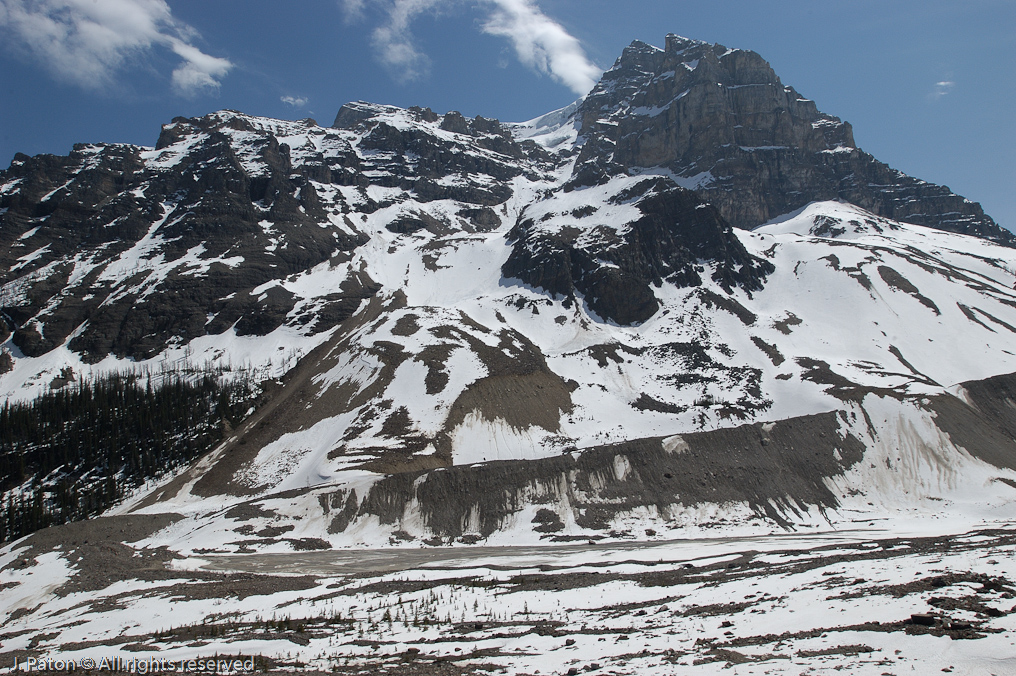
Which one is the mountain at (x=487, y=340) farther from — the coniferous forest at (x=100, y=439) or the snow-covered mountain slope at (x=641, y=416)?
the coniferous forest at (x=100, y=439)

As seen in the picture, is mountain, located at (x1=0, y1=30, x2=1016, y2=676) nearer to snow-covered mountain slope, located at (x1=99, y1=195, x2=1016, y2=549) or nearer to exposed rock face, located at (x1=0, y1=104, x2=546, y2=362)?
snow-covered mountain slope, located at (x1=99, y1=195, x2=1016, y2=549)

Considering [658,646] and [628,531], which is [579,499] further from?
[658,646]

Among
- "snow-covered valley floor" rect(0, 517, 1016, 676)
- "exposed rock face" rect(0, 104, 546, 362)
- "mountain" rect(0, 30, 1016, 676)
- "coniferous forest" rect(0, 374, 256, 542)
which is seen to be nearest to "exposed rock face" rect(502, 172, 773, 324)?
"mountain" rect(0, 30, 1016, 676)

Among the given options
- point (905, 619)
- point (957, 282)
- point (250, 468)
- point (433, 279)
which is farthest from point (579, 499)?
point (957, 282)

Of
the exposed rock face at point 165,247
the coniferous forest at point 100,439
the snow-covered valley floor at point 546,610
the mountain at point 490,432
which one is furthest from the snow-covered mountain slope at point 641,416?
the exposed rock face at point 165,247

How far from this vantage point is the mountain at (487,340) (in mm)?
72250

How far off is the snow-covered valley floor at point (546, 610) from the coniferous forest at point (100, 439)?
3728 cm

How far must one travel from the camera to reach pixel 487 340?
106 metres

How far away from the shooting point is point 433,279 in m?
150

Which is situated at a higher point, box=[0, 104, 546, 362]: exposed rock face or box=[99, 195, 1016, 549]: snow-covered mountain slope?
box=[0, 104, 546, 362]: exposed rock face

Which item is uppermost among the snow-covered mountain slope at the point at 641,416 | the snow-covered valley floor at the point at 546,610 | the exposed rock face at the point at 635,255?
the exposed rock face at the point at 635,255

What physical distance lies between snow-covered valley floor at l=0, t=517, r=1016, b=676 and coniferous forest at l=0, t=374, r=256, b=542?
122ft

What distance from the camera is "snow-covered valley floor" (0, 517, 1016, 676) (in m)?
17.9

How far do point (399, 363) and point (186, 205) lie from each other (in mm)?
113174
